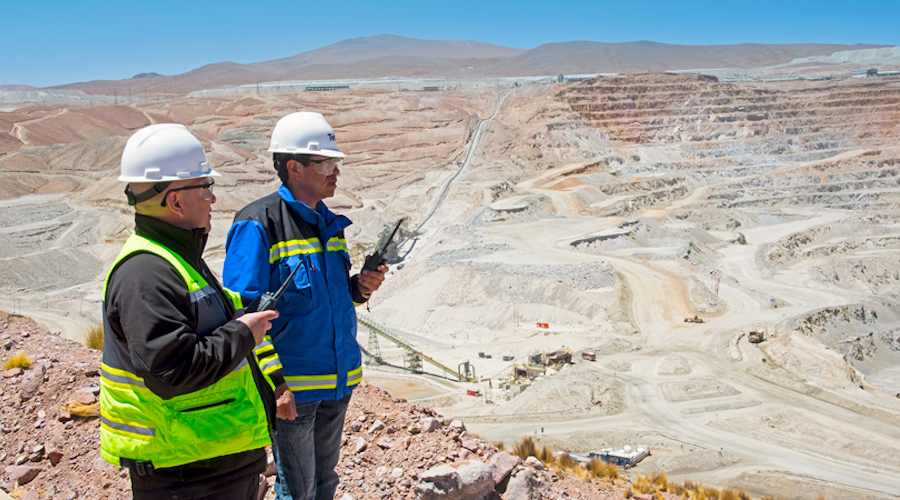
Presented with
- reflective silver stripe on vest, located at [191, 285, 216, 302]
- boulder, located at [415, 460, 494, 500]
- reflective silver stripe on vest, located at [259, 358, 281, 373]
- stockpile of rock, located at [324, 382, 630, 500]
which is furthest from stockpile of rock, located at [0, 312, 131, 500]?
reflective silver stripe on vest, located at [191, 285, 216, 302]

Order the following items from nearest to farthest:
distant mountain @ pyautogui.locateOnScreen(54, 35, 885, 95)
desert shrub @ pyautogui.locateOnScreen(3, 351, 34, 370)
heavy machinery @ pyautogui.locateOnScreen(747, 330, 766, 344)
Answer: desert shrub @ pyautogui.locateOnScreen(3, 351, 34, 370) < heavy machinery @ pyautogui.locateOnScreen(747, 330, 766, 344) < distant mountain @ pyautogui.locateOnScreen(54, 35, 885, 95)

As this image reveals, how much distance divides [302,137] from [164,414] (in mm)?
1671

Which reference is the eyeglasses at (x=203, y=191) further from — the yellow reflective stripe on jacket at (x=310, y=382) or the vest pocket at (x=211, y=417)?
the yellow reflective stripe on jacket at (x=310, y=382)

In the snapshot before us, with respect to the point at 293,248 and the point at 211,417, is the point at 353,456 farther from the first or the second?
the point at 211,417

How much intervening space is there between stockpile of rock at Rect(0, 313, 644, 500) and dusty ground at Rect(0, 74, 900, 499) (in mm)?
10054

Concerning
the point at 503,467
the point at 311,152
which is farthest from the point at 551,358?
the point at 311,152

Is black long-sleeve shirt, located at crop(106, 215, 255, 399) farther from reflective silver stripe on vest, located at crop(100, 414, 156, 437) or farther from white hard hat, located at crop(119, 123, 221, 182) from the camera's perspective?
white hard hat, located at crop(119, 123, 221, 182)

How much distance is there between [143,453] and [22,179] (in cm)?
5739

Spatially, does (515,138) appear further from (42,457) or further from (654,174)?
(42,457)

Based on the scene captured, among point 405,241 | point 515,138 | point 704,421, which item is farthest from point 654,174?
point 704,421

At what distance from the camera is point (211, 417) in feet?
8.31

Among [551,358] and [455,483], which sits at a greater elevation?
[455,483]

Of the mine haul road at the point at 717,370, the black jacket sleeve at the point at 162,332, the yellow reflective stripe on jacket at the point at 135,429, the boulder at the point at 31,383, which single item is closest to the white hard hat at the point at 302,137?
the black jacket sleeve at the point at 162,332

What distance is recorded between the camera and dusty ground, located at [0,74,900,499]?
18.3m
